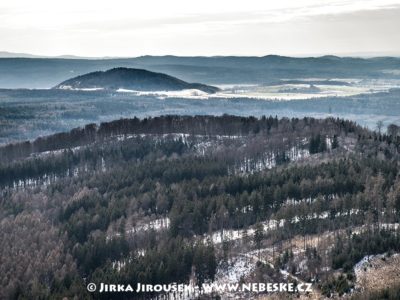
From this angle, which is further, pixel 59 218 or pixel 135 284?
pixel 59 218

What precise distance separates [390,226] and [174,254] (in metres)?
44.5

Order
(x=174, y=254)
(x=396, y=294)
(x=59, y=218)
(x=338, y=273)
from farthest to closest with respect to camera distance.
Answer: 1. (x=59, y=218)
2. (x=174, y=254)
3. (x=338, y=273)
4. (x=396, y=294)

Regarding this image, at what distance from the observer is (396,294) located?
9000 cm

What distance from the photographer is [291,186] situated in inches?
6088

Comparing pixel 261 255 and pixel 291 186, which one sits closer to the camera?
pixel 261 255

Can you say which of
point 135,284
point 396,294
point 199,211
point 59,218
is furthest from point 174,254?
point 59,218

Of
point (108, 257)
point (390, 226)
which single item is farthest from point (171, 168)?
point (390, 226)

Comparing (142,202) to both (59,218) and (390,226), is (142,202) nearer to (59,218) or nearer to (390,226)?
(59,218)

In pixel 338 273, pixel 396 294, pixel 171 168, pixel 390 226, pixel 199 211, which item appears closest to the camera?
pixel 396 294

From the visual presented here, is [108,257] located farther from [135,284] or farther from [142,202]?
[142,202]

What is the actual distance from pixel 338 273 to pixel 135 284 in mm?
34949

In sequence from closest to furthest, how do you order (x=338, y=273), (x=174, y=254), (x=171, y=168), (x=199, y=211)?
(x=338, y=273)
(x=174, y=254)
(x=199, y=211)
(x=171, y=168)

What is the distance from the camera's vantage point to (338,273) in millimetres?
106875

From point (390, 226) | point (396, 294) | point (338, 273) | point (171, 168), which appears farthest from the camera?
point (171, 168)
